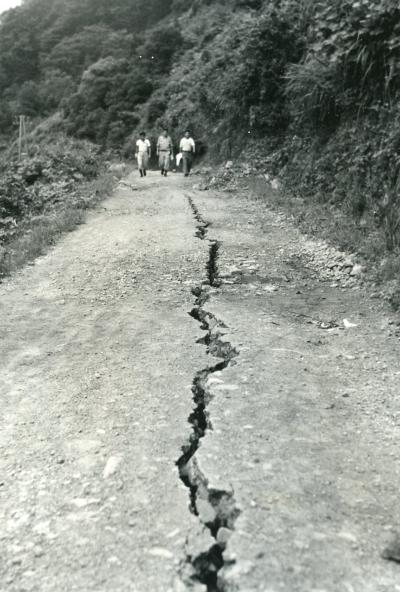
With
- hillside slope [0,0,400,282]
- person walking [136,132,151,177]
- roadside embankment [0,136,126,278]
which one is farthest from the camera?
person walking [136,132,151,177]

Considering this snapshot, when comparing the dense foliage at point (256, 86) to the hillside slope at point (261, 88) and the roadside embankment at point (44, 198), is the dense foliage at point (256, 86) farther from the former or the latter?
the roadside embankment at point (44, 198)

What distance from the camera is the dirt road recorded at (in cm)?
204

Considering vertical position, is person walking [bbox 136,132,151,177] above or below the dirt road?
above

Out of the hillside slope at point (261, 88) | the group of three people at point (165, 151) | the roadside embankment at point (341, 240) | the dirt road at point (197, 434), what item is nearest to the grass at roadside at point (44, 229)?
the dirt road at point (197, 434)

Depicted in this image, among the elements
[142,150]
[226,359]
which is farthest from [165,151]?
[226,359]

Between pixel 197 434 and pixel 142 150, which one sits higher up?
pixel 142 150

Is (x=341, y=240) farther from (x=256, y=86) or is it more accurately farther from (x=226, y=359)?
(x=256, y=86)

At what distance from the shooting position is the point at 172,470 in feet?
8.42

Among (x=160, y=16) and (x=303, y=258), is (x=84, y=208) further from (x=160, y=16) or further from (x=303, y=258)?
(x=160, y=16)

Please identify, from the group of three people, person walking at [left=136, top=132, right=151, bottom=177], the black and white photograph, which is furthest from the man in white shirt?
the black and white photograph

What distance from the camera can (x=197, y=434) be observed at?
2.87 m

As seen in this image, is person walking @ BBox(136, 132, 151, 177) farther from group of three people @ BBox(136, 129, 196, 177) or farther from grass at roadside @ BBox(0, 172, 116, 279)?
grass at roadside @ BBox(0, 172, 116, 279)

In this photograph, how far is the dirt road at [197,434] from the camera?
204 centimetres

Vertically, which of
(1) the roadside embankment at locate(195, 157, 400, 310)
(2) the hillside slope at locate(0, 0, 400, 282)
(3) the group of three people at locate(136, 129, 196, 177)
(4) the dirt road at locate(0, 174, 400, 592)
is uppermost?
(2) the hillside slope at locate(0, 0, 400, 282)
